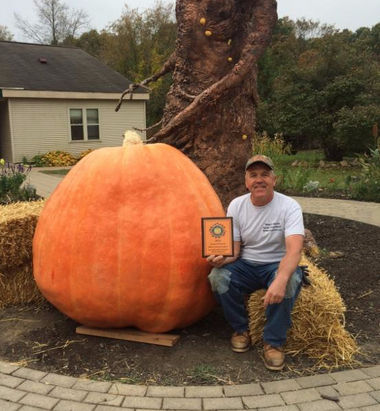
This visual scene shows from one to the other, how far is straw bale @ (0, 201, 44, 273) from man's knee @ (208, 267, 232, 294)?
1.71m

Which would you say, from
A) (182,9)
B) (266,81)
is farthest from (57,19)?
(182,9)

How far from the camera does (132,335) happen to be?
10.2 feet

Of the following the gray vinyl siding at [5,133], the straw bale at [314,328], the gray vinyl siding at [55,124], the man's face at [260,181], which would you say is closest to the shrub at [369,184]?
the straw bale at [314,328]

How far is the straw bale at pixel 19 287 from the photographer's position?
12.7 ft

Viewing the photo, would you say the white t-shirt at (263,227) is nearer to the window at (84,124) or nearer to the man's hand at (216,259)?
the man's hand at (216,259)

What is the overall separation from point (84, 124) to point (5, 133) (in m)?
3.14

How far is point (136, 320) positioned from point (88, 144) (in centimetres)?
1749

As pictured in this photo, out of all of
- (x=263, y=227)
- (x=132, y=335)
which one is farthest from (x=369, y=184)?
(x=132, y=335)

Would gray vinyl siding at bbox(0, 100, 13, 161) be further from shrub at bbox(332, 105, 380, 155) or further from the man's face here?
the man's face

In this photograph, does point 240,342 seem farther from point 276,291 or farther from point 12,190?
point 12,190

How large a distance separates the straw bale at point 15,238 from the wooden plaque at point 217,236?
1.71m

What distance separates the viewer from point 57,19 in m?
36.9

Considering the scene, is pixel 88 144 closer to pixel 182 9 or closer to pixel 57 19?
pixel 182 9

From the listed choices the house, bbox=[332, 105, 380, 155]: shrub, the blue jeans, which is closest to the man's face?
the blue jeans
